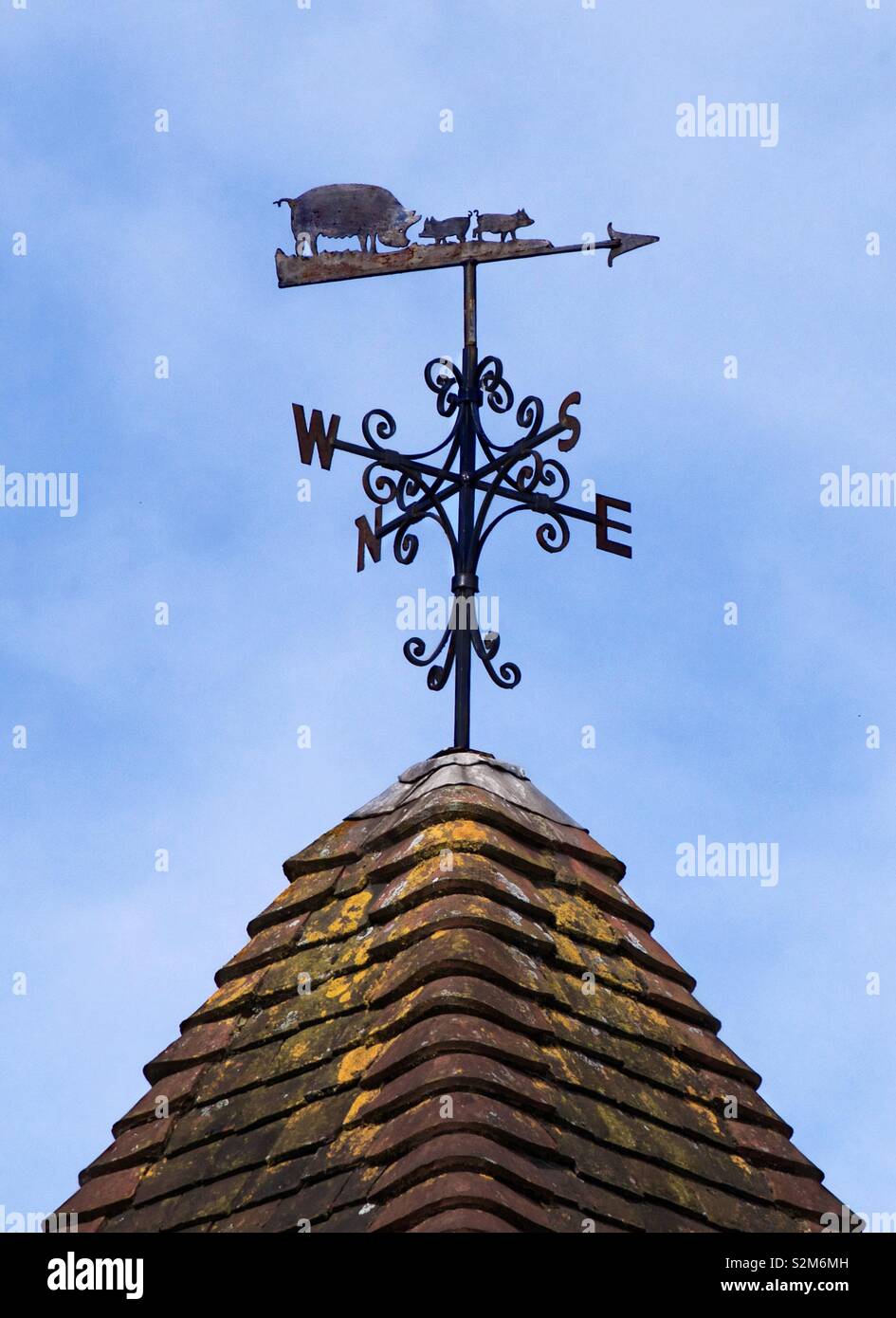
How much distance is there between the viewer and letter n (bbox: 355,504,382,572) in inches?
259

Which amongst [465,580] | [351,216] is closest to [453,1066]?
[465,580]

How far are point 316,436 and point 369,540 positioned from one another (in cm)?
35

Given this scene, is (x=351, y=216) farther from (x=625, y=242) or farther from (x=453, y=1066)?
(x=453, y=1066)

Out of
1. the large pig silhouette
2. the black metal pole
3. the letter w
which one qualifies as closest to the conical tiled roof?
the black metal pole

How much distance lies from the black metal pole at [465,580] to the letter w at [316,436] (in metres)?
0.39

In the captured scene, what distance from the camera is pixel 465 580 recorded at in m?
6.21

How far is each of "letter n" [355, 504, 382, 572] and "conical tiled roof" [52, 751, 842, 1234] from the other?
75cm

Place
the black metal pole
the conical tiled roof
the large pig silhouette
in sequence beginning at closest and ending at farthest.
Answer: the conical tiled roof < the black metal pole < the large pig silhouette

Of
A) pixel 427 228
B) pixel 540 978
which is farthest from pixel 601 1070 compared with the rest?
pixel 427 228

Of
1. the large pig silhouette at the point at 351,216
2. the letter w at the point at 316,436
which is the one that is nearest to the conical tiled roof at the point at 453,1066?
the letter w at the point at 316,436

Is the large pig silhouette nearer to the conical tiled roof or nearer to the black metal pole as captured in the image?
the black metal pole

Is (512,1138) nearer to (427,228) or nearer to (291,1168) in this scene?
(291,1168)

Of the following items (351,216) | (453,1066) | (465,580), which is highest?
(351,216)

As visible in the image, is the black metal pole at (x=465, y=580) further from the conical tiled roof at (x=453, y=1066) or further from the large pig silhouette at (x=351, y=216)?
the large pig silhouette at (x=351, y=216)
